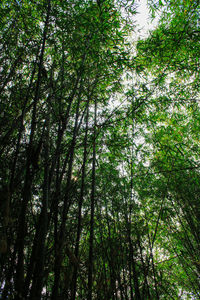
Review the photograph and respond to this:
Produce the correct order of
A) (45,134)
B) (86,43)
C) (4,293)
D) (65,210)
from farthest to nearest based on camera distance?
(86,43) < (45,134) < (65,210) < (4,293)

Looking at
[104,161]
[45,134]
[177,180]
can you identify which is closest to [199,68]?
[177,180]

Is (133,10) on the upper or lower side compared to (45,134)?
upper

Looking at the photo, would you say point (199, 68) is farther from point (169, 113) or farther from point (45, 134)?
point (45, 134)

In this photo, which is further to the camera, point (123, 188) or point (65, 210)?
point (123, 188)

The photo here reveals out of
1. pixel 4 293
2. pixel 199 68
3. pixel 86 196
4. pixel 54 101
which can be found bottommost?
pixel 4 293

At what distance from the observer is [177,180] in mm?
3373

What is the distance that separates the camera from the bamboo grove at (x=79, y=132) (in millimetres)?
1658

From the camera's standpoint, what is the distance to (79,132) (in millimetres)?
2818

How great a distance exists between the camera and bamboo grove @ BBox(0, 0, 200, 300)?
1.66 meters

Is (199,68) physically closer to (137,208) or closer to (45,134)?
(137,208)

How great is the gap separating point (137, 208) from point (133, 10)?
11.8ft

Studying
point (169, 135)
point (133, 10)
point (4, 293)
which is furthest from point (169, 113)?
point (4, 293)

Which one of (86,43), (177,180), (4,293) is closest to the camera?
(4,293)

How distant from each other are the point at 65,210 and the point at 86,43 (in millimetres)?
2314
